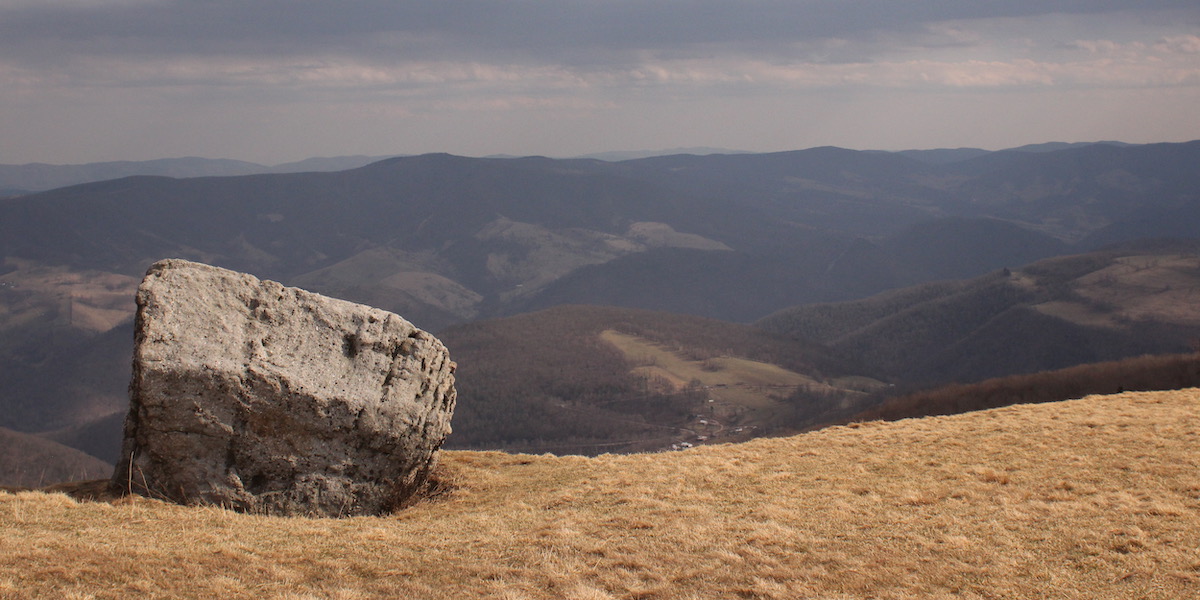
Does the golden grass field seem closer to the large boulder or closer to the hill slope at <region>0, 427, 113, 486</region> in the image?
the large boulder

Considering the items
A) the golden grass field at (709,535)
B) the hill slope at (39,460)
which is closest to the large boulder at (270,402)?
the golden grass field at (709,535)

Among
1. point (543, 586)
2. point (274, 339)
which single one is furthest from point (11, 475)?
point (543, 586)

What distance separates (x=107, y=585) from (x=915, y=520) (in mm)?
13482

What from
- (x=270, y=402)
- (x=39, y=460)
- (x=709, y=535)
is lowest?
(x=39, y=460)

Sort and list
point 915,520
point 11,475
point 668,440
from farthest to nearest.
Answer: point 668,440, point 11,475, point 915,520

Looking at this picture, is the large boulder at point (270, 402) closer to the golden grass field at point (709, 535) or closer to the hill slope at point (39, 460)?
the golden grass field at point (709, 535)

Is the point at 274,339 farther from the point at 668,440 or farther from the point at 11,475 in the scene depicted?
the point at 668,440

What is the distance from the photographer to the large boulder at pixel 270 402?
1769 centimetres

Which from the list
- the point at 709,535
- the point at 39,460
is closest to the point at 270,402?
the point at 709,535

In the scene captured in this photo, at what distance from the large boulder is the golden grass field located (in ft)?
3.78

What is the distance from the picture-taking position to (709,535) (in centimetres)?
1526

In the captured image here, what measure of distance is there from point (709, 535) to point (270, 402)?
974cm

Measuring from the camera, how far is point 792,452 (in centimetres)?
2392

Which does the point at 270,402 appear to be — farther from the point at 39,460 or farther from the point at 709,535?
the point at 39,460
